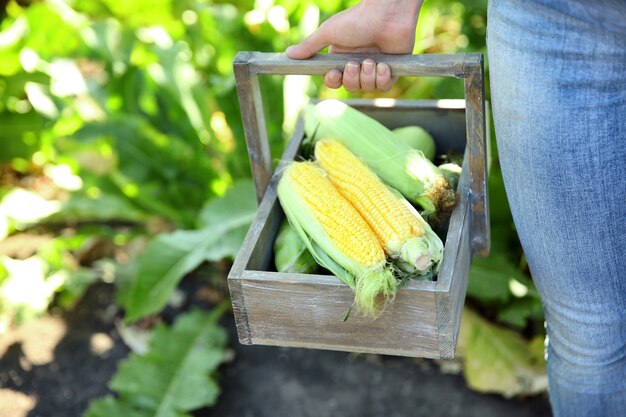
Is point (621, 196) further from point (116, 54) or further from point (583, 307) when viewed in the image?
point (116, 54)

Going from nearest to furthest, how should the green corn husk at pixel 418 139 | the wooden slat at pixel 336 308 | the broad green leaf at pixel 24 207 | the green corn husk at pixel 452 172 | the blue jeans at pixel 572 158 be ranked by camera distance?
the blue jeans at pixel 572 158 → the wooden slat at pixel 336 308 → the green corn husk at pixel 452 172 → the green corn husk at pixel 418 139 → the broad green leaf at pixel 24 207

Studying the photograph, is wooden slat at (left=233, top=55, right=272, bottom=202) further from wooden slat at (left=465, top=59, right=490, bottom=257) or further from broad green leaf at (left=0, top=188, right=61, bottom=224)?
broad green leaf at (left=0, top=188, right=61, bottom=224)

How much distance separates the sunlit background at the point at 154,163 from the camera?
255cm

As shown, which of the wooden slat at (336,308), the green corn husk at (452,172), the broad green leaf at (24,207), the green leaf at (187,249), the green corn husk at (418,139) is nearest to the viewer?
the wooden slat at (336,308)

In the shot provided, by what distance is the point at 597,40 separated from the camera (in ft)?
4.18

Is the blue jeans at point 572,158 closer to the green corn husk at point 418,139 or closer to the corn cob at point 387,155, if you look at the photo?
the corn cob at point 387,155

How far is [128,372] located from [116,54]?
124 centimetres

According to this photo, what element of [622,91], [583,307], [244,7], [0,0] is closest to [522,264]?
[583,307]

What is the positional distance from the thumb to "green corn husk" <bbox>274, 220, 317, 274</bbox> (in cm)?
33

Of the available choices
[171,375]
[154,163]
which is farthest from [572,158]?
[154,163]

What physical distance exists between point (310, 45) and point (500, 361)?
1374 millimetres

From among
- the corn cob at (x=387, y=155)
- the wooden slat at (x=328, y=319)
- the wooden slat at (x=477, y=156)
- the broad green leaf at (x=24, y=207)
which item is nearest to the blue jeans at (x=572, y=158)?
the wooden slat at (x=477, y=156)

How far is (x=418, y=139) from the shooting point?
5.87 feet

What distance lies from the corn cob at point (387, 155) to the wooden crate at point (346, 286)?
2.1 inches
